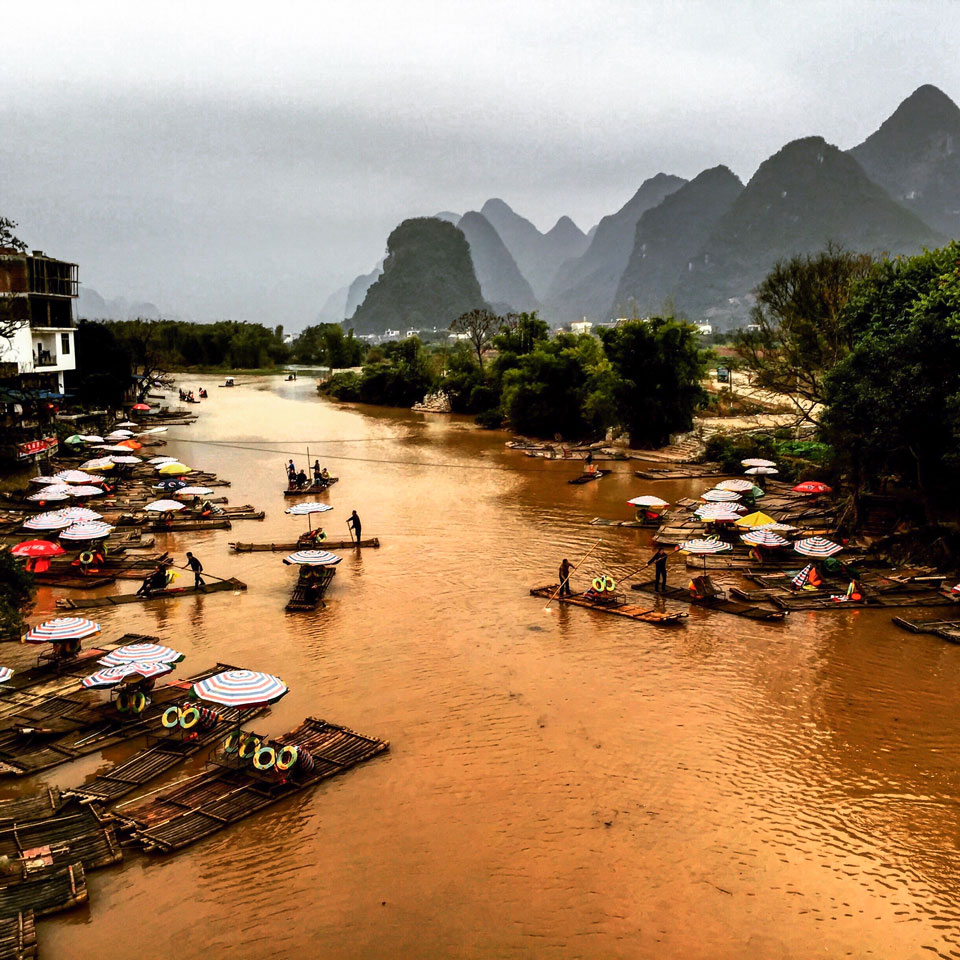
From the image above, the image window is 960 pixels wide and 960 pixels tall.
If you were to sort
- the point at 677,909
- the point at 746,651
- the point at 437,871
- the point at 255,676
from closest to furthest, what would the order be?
the point at 677,909, the point at 437,871, the point at 255,676, the point at 746,651

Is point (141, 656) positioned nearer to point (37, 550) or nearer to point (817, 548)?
point (37, 550)

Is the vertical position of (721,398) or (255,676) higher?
(721,398)

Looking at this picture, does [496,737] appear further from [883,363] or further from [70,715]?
[883,363]

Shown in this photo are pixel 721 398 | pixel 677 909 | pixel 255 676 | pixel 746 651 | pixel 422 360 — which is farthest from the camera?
pixel 422 360

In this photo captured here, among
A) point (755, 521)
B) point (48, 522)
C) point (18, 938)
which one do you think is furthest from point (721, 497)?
point (18, 938)

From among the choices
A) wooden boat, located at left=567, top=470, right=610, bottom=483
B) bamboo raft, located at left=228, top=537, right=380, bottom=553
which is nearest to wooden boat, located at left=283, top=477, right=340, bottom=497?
bamboo raft, located at left=228, top=537, right=380, bottom=553

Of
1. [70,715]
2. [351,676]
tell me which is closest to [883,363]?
[351,676]

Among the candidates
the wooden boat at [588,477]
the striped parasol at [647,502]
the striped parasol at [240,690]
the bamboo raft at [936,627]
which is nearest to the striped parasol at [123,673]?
the striped parasol at [240,690]

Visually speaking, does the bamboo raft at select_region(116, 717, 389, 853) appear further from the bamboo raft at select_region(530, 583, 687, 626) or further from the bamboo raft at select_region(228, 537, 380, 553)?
the bamboo raft at select_region(228, 537, 380, 553)
